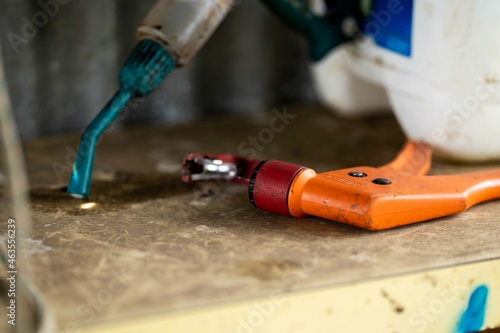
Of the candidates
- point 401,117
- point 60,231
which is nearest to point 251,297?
point 60,231

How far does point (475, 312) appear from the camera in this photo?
2.75 ft

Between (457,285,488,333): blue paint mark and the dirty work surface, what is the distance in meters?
0.04

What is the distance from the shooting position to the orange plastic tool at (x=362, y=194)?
90 centimetres

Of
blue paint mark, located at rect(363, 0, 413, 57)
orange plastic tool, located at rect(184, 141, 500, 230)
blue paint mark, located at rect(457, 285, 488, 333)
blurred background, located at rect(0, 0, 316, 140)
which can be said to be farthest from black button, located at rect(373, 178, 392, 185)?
blurred background, located at rect(0, 0, 316, 140)

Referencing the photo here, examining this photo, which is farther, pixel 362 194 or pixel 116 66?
pixel 116 66

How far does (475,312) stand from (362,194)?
7.7 inches

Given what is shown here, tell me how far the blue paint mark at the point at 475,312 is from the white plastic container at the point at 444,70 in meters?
0.38

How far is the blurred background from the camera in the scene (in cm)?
137

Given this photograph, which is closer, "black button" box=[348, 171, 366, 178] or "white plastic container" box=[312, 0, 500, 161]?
"black button" box=[348, 171, 366, 178]

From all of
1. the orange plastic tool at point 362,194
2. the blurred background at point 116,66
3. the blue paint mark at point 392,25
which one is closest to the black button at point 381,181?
the orange plastic tool at point 362,194

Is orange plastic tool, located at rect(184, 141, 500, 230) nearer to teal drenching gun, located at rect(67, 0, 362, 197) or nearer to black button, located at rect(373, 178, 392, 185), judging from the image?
black button, located at rect(373, 178, 392, 185)

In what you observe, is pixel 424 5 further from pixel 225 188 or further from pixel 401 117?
pixel 225 188

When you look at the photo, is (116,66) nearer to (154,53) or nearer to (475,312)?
(154,53)

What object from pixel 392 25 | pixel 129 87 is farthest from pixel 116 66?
pixel 392 25
